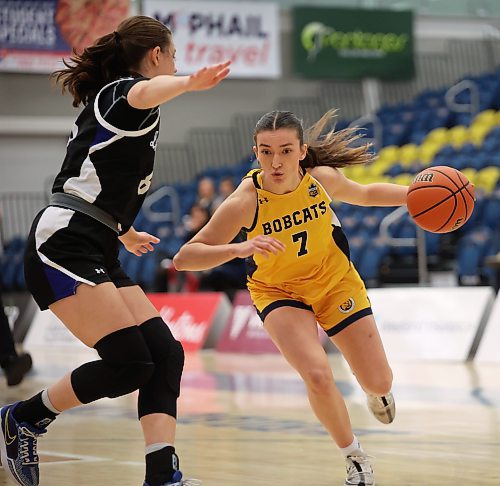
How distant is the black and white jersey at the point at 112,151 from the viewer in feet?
13.7

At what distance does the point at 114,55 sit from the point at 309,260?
4.35 feet

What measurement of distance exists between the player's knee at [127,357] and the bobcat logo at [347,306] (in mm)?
1187

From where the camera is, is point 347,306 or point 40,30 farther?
point 40,30

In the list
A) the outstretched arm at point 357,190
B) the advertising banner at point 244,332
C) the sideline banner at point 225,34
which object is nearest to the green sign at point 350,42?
the sideline banner at point 225,34

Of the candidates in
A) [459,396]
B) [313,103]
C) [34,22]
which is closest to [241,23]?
[313,103]

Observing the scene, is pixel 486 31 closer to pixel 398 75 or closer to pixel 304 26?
pixel 398 75

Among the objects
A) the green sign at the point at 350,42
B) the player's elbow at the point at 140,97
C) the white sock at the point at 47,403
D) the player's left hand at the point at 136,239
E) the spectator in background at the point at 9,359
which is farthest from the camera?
the green sign at the point at 350,42

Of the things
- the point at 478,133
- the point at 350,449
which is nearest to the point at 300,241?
the point at 350,449

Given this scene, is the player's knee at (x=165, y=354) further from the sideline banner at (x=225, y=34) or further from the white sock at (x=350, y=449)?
the sideline banner at (x=225, y=34)

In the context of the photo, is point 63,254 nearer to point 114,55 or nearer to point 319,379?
point 114,55

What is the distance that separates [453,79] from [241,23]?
5380mm

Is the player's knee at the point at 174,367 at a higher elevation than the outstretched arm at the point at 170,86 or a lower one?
lower

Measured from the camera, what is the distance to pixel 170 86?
3.78 meters

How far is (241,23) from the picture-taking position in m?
22.7
